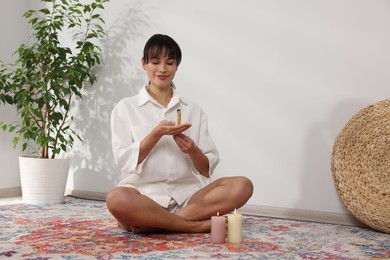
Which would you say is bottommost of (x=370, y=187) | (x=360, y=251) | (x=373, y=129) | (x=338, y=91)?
(x=360, y=251)

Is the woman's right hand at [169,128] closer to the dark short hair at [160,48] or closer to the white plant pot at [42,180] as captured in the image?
the dark short hair at [160,48]

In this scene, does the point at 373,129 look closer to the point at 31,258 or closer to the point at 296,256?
the point at 296,256

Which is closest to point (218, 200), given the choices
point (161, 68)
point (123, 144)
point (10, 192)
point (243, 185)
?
point (243, 185)

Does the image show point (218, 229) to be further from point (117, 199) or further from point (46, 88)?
point (46, 88)

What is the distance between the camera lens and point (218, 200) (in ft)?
7.38

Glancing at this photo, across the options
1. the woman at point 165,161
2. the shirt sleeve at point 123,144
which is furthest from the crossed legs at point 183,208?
the shirt sleeve at point 123,144

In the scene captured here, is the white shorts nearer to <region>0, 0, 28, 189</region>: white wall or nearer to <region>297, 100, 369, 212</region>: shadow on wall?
<region>297, 100, 369, 212</region>: shadow on wall

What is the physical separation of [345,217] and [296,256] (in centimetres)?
85

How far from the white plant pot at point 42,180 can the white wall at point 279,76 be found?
0.71m

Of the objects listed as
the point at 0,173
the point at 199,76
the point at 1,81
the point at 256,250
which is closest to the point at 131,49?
the point at 199,76

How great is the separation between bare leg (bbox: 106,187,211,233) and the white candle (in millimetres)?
239

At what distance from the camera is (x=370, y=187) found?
8.08 feet

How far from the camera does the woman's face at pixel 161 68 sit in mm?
2266

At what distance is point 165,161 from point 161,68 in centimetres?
38
